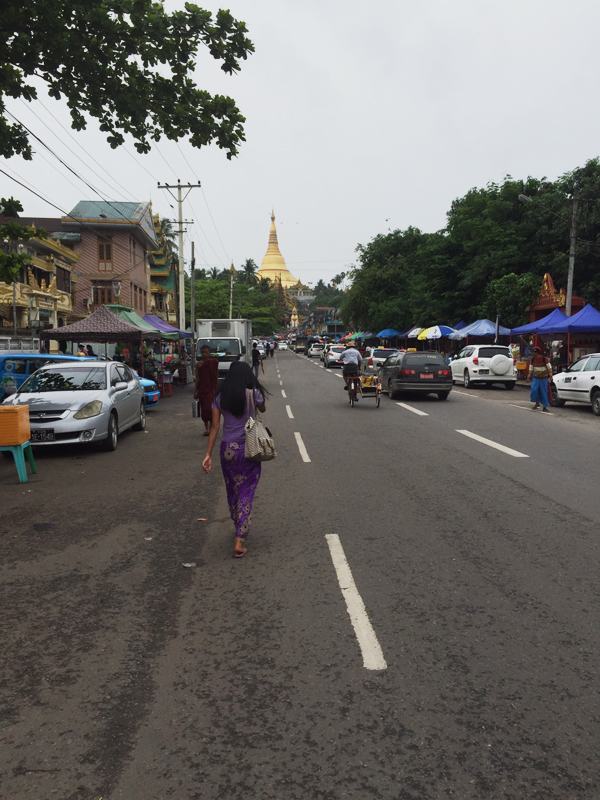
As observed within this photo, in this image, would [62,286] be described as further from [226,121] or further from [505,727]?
[505,727]

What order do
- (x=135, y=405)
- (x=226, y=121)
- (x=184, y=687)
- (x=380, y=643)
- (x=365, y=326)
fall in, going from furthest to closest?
(x=365, y=326) → (x=135, y=405) → (x=226, y=121) → (x=380, y=643) → (x=184, y=687)

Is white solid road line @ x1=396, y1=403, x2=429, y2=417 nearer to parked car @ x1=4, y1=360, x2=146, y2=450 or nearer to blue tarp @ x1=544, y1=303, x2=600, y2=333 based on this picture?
parked car @ x1=4, y1=360, x2=146, y2=450

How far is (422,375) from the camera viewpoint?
20156 millimetres

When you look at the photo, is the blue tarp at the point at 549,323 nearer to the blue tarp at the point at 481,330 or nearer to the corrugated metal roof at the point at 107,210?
the blue tarp at the point at 481,330

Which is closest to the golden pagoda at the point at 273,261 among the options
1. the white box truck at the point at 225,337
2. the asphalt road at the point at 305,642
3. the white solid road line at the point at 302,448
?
the white box truck at the point at 225,337

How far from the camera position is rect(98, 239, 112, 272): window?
152ft

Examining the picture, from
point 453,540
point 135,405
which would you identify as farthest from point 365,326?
point 453,540

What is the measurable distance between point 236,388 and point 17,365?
43.8 feet

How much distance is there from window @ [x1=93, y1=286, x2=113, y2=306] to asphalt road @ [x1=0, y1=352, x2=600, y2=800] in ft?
132

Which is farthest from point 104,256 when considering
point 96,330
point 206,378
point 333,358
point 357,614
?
point 357,614

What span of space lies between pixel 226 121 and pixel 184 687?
891 centimetres

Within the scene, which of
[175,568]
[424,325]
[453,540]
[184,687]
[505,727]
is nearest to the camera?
[505,727]

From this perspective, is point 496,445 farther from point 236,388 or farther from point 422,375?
point 422,375

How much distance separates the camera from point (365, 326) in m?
61.6
